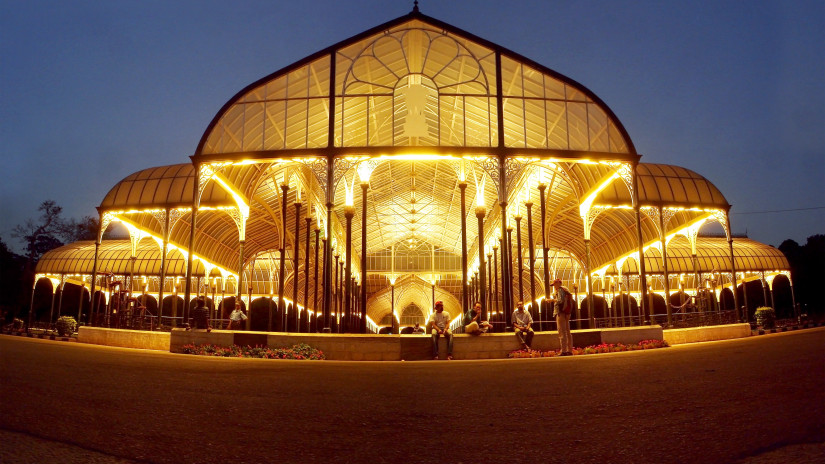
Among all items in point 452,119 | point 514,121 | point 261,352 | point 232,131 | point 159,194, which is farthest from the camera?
point 159,194

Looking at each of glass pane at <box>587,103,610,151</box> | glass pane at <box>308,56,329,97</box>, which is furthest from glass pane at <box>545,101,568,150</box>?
glass pane at <box>308,56,329,97</box>

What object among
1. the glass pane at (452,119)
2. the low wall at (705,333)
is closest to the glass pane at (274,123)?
the glass pane at (452,119)

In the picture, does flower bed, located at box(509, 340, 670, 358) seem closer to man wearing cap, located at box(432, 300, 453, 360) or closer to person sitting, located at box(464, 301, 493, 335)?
person sitting, located at box(464, 301, 493, 335)

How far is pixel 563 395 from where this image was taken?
571cm

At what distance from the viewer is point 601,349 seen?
573 inches

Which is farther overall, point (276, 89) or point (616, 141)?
point (276, 89)

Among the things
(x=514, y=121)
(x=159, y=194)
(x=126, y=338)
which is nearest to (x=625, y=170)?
(x=514, y=121)

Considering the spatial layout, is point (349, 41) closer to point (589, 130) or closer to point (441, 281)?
point (589, 130)

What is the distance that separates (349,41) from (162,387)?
626 inches

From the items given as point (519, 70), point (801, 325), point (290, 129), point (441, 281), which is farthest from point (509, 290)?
point (441, 281)

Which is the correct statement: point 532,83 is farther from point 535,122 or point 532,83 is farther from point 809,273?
point 809,273

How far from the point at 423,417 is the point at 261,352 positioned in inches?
423

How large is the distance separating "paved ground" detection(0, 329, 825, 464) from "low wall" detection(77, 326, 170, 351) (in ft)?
34.7

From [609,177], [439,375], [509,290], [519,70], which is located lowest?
[439,375]
